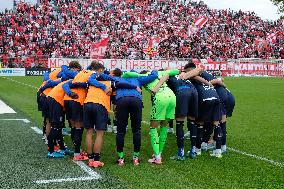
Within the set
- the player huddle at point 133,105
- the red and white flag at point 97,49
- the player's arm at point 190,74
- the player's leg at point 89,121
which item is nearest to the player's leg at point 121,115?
the player huddle at point 133,105

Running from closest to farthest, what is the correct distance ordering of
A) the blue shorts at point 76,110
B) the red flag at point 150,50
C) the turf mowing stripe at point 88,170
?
the turf mowing stripe at point 88,170
the blue shorts at point 76,110
the red flag at point 150,50

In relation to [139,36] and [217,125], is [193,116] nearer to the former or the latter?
[217,125]

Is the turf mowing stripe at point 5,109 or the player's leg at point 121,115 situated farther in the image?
the turf mowing stripe at point 5,109

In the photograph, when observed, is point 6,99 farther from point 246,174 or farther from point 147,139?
point 246,174

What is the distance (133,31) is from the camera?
44.0 meters

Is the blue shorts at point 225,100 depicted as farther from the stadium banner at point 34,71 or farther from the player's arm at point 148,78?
the stadium banner at point 34,71

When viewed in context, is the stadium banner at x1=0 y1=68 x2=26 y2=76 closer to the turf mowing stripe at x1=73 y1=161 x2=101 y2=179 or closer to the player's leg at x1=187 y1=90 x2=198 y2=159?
the turf mowing stripe at x1=73 y1=161 x2=101 y2=179

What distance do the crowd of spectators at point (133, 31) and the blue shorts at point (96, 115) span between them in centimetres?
3058

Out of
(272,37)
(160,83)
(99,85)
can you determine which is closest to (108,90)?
(99,85)

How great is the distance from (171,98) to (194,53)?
37300mm

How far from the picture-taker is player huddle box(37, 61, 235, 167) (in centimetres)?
713

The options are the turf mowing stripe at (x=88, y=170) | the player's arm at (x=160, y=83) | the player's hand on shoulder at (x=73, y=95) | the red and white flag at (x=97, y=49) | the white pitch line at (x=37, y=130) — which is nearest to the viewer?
the turf mowing stripe at (x=88, y=170)

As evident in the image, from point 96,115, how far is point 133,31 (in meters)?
37.6

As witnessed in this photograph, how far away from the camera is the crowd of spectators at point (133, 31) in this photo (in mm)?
38188
